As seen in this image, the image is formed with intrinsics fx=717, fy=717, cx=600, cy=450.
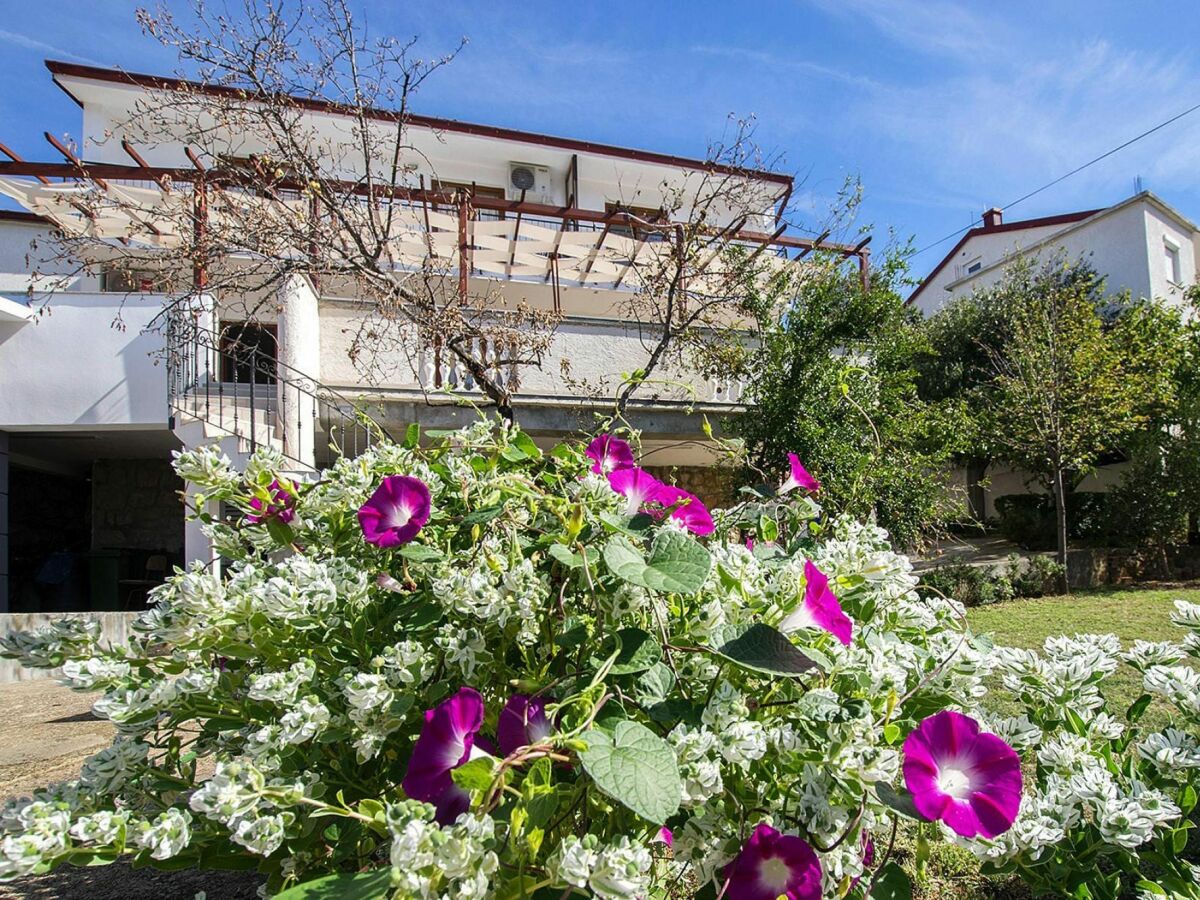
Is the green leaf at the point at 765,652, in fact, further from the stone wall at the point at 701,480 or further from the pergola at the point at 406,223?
the stone wall at the point at 701,480

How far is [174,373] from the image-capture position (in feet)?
23.2


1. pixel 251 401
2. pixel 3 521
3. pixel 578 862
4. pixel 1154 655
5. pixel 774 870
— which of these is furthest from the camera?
pixel 3 521

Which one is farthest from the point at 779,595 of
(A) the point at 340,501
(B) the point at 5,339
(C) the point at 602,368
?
(B) the point at 5,339

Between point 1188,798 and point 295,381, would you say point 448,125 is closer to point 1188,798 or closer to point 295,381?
point 295,381

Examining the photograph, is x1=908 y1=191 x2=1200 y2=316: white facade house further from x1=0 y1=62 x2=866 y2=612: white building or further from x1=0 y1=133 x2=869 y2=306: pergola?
x1=0 y1=62 x2=866 y2=612: white building

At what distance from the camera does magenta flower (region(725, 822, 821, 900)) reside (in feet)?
2.68

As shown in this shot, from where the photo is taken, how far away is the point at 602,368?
8.40 metres

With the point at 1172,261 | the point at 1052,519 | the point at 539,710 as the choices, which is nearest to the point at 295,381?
the point at 539,710

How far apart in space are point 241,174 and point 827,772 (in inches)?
232

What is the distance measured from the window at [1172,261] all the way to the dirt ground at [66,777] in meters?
19.9

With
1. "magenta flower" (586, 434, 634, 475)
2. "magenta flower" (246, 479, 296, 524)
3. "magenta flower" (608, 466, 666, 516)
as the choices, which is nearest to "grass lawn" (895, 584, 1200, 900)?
"magenta flower" (608, 466, 666, 516)

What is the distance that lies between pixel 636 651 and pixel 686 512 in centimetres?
34

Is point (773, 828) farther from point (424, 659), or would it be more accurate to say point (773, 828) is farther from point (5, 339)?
point (5, 339)

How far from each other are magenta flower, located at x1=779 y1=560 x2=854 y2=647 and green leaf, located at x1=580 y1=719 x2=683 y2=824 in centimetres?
29
